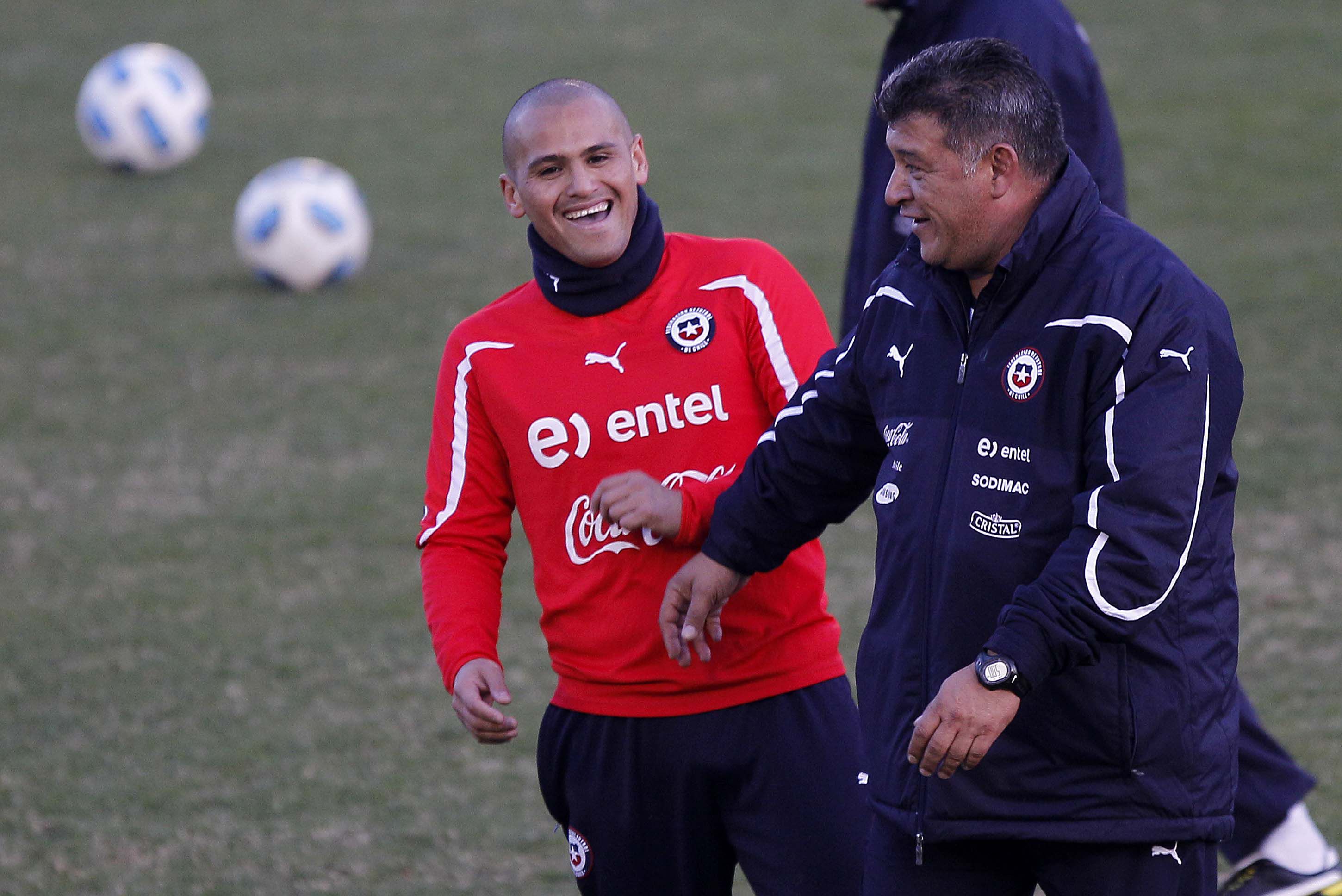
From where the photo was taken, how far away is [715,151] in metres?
13.2

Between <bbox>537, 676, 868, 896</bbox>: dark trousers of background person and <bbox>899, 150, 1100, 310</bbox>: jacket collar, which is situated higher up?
<bbox>899, 150, 1100, 310</bbox>: jacket collar

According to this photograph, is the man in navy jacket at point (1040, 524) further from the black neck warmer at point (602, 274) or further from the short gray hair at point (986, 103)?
the black neck warmer at point (602, 274)

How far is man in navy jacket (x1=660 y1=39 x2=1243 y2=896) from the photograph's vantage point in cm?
233

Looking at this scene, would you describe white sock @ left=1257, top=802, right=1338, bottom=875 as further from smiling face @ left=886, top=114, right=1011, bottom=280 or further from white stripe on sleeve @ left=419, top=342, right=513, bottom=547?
white stripe on sleeve @ left=419, top=342, right=513, bottom=547

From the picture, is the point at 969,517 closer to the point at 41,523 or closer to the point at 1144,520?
the point at 1144,520

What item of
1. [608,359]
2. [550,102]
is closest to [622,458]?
[608,359]

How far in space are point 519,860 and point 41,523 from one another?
133 inches

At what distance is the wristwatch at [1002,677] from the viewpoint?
7.57ft

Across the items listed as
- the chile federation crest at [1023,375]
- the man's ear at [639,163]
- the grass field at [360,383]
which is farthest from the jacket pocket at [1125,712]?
the grass field at [360,383]

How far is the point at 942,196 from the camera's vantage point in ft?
8.22

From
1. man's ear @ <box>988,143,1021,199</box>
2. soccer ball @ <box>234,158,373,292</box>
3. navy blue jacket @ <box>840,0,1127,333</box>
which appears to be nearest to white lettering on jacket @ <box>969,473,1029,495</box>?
man's ear @ <box>988,143,1021,199</box>

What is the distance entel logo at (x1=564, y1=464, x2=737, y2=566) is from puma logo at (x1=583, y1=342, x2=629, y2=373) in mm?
228

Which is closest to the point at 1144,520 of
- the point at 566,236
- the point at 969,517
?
the point at 969,517

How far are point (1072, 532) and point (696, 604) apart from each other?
2.50 ft
